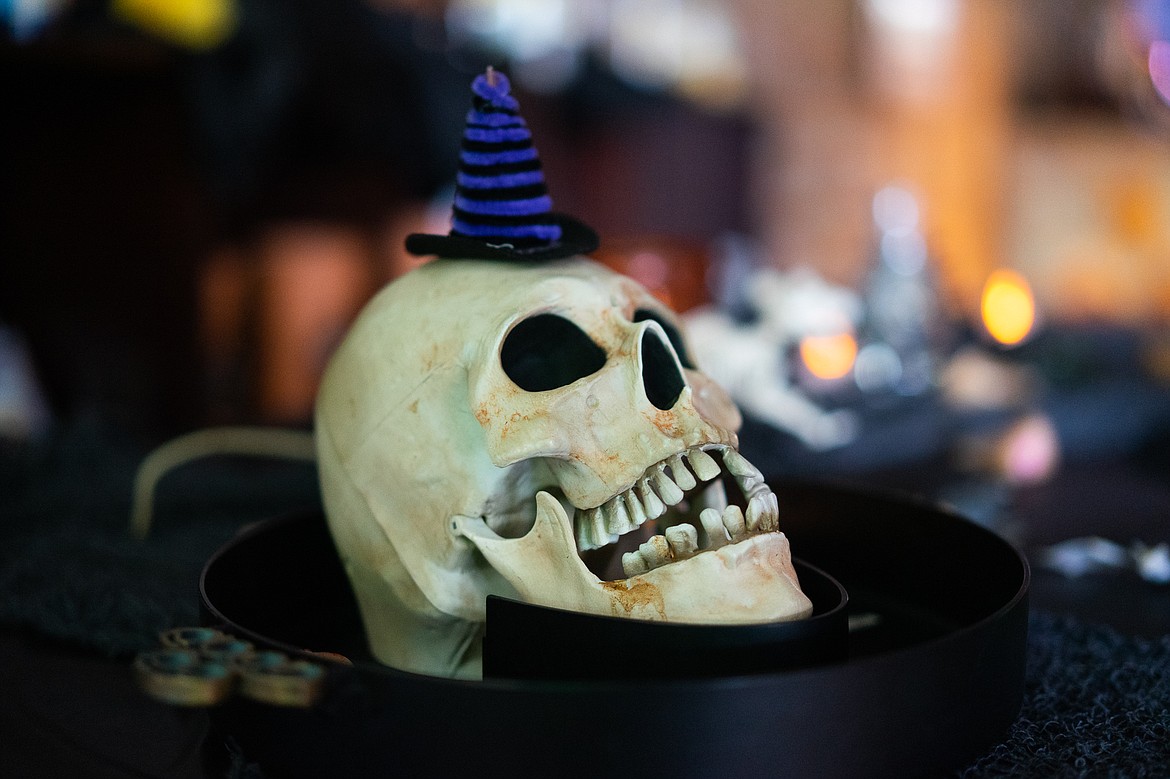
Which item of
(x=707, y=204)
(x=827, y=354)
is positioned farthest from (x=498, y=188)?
(x=707, y=204)

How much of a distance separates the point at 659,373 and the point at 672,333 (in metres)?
0.07

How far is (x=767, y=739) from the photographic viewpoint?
526 mm

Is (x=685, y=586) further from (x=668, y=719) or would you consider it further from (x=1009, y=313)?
(x=1009, y=313)

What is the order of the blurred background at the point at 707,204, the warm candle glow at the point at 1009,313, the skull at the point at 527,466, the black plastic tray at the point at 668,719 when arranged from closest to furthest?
1. the black plastic tray at the point at 668,719
2. the skull at the point at 527,466
3. the blurred background at the point at 707,204
4. the warm candle glow at the point at 1009,313

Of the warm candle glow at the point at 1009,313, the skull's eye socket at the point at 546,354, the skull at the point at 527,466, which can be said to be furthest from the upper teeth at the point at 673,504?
the warm candle glow at the point at 1009,313

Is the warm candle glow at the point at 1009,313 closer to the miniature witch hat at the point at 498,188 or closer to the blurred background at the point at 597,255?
the blurred background at the point at 597,255

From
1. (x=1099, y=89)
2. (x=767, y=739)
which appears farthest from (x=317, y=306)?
(x=1099, y=89)

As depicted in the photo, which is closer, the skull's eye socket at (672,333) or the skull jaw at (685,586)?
the skull jaw at (685,586)

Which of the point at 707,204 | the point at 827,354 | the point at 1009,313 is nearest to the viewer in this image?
the point at 827,354

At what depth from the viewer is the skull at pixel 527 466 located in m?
0.64

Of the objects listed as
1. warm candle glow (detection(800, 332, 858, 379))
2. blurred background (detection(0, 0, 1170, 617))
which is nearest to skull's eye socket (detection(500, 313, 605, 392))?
blurred background (detection(0, 0, 1170, 617))

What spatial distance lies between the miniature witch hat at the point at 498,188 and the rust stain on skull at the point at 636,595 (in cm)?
25

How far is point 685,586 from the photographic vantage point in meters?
0.61

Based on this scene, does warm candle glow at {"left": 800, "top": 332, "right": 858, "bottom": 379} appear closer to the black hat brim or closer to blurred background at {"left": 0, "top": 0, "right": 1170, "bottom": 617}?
blurred background at {"left": 0, "top": 0, "right": 1170, "bottom": 617}
